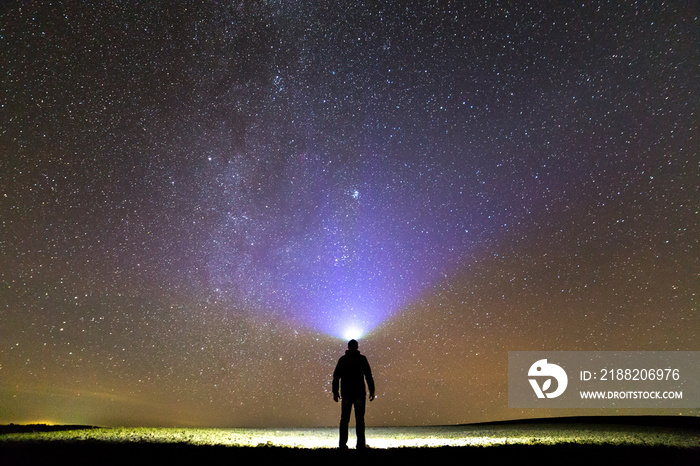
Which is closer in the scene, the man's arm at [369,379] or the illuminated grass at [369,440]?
the illuminated grass at [369,440]

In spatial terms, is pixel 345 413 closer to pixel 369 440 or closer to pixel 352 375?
pixel 352 375

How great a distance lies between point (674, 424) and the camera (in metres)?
12.1

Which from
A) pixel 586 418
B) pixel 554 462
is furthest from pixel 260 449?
pixel 586 418

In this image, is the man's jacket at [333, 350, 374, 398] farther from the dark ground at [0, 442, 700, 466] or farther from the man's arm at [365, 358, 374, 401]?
the dark ground at [0, 442, 700, 466]

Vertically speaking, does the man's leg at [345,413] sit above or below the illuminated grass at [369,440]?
above

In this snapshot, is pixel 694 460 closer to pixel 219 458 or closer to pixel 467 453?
pixel 467 453

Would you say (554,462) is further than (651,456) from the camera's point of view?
No

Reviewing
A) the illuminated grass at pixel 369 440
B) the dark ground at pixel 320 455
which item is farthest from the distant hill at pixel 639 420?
the dark ground at pixel 320 455

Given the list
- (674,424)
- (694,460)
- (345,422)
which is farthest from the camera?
(674,424)

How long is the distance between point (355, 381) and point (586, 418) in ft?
31.5

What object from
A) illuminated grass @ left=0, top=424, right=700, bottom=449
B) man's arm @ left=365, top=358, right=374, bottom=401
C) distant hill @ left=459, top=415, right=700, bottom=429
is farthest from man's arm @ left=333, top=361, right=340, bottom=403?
distant hill @ left=459, top=415, right=700, bottom=429

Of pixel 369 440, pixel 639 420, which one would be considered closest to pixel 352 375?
pixel 369 440

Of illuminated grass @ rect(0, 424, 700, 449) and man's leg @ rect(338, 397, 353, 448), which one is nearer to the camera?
illuminated grass @ rect(0, 424, 700, 449)

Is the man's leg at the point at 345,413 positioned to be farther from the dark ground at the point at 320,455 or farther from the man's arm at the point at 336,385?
the dark ground at the point at 320,455
